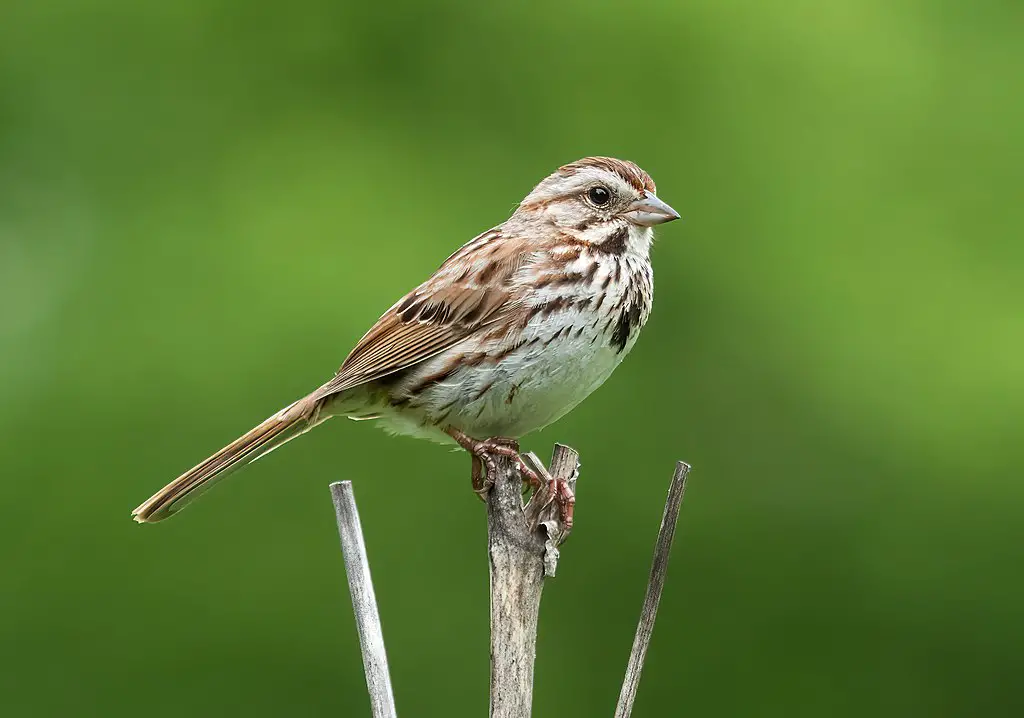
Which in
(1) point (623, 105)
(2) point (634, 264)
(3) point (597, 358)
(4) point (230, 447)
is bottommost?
(4) point (230, 447)

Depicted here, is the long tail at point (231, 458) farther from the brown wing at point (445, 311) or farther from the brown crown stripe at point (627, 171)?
the brown crown stripe at point (627, 171)

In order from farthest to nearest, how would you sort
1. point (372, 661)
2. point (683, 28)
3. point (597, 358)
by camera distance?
point (683, 28) < point (597, 358) < point (372, 661)

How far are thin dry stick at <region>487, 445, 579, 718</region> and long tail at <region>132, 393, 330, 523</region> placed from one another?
967 millimetres

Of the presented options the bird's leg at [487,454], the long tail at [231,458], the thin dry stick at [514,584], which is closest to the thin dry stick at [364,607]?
the thin dry stick at [514,584]

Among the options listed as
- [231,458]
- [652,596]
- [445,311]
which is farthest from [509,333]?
[652,596]

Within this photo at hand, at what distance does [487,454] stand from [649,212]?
0.97m

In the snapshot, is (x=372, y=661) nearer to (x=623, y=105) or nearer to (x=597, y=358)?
(x=597, y=358)

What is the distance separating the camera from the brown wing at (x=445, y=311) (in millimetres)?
3863

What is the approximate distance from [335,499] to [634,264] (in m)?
1.38

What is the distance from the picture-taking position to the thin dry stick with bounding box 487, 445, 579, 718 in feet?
9.35

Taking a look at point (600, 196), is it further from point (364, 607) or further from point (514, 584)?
point (364, 607)

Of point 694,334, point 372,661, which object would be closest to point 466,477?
point 694,334

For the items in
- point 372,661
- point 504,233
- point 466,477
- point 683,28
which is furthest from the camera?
point 683,28

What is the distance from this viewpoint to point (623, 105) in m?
6.03
